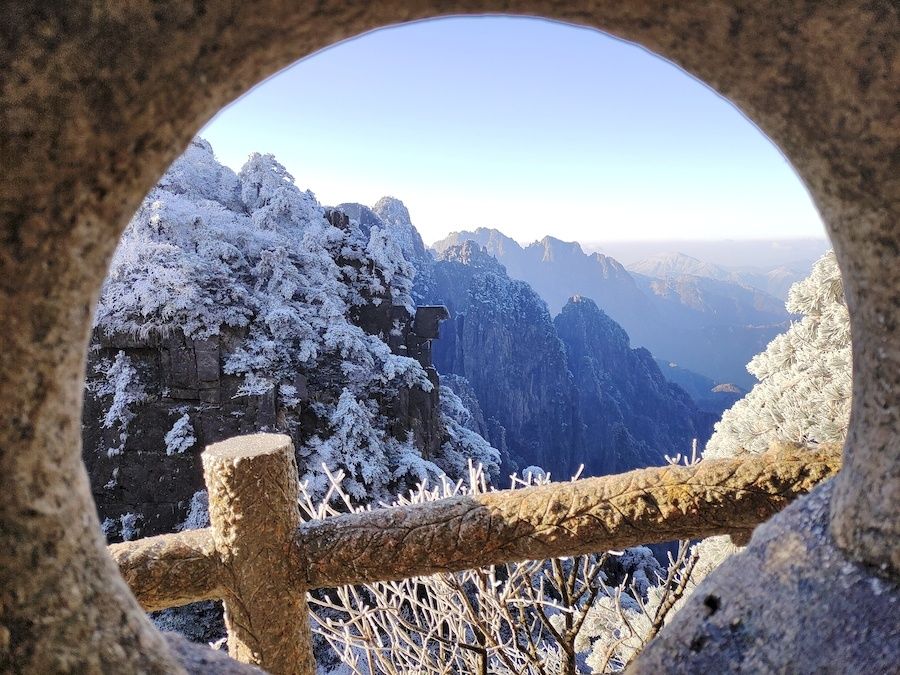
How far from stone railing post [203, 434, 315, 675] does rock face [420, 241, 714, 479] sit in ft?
85.5

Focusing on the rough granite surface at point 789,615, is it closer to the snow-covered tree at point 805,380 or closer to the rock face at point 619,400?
the snow-covered tree at point 805,380

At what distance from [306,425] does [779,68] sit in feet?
29.6

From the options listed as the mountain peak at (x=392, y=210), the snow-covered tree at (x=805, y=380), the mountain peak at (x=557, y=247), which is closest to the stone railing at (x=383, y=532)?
the snow-covered tree at (x=805, y=380)

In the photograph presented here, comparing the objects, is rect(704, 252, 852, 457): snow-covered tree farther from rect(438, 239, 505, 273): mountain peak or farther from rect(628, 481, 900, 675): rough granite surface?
rect(438, 239, 505, 273): mountain peak

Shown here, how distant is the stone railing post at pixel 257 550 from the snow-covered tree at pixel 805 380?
2727mm

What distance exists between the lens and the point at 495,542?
1.36 m

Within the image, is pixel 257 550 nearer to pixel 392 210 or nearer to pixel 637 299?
pixel 392 210

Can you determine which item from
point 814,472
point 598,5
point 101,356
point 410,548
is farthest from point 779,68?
point 101,356

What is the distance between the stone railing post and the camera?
1.37m

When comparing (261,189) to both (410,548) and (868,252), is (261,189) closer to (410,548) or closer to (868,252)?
(410,548)

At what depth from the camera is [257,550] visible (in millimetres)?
1376

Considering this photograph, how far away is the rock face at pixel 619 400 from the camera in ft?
108

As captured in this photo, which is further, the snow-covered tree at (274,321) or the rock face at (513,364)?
the rock face at (513,364)

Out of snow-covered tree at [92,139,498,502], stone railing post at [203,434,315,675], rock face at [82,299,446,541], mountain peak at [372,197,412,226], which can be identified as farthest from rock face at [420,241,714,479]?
stone railing post at [203,434,315,675]
